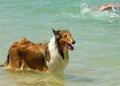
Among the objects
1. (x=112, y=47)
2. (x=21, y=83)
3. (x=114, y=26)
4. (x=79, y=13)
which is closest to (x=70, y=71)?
(x=21, y=83)

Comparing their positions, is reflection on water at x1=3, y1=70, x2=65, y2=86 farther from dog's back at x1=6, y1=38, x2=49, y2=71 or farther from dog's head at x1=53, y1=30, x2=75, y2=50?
dog's head at x1=53, y1=30, x2=75, y2=50

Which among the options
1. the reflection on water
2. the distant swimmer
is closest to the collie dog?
the reflection on water

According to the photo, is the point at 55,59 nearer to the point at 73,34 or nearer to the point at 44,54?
the point at 44,54

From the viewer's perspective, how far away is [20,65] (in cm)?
1044

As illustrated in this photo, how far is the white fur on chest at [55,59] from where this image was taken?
975 centimetres

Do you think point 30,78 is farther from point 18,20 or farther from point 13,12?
point 13,12

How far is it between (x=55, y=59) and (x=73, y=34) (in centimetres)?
598

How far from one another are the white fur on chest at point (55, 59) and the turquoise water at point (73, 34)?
170 mm

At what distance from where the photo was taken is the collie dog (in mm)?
9656

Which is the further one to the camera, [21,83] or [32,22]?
[32,22]

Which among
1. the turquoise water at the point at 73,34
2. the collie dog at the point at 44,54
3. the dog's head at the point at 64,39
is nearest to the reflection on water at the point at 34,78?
the turquoise water at the point at 73,34

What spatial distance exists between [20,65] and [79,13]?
1223 centimetres

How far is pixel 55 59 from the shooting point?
9.86m

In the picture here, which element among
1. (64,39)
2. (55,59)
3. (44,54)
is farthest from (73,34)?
(64,39)
